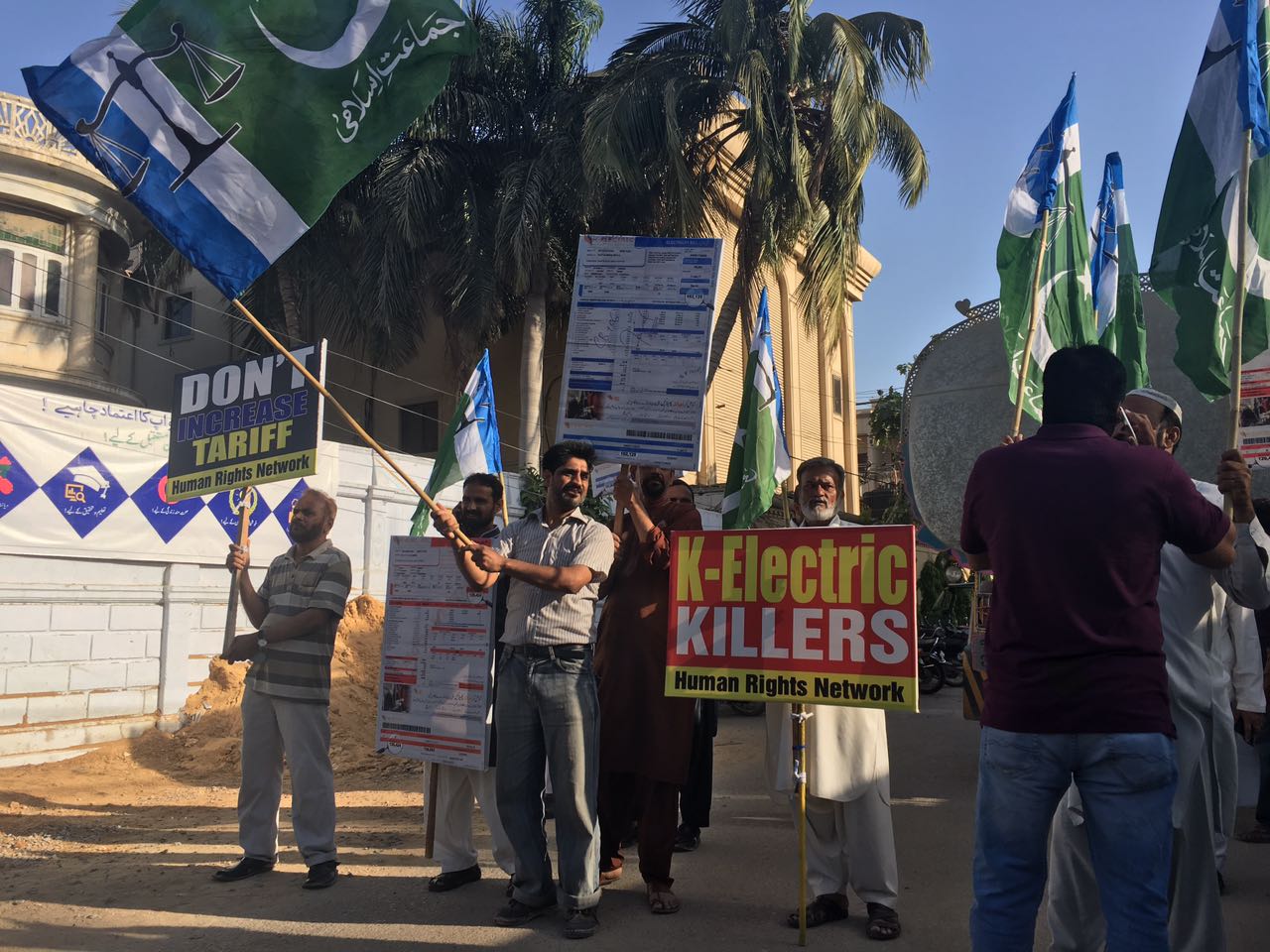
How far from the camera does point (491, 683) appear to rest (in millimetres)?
5047

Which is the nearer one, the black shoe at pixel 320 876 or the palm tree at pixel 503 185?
the black shoe at pixel 320 876

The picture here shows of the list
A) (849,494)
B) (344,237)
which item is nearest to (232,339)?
(344,237)

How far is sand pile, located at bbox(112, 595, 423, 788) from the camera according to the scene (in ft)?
29.8

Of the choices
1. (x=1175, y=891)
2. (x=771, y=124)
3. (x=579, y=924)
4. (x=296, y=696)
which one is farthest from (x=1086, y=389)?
(x=771, y=124)

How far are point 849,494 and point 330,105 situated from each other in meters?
27.9

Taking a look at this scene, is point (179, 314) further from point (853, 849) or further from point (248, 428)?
point (853, 849)

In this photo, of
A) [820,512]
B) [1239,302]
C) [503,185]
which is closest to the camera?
[1239,302]

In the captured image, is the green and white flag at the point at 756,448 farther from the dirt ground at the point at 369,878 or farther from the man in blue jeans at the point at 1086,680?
the man in blue jeans at the point at 1086,680

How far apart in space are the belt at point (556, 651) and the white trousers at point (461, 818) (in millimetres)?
946

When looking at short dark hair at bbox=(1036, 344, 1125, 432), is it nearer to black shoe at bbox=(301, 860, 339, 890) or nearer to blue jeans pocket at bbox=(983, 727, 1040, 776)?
blue jeans pocket at bbox=(983, 727, 1040, 776)

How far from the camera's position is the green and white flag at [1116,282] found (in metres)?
7.01

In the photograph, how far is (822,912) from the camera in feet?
14.4

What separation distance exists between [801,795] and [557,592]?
1304 millimetres

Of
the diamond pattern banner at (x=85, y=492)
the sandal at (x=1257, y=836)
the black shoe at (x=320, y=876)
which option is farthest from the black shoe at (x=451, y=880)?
the diamond pattern banner at (x=85, y=492)
